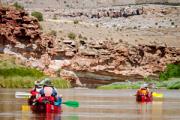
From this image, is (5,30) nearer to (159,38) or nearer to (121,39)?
(121,39)

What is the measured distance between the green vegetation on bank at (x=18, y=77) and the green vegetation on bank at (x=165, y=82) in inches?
237

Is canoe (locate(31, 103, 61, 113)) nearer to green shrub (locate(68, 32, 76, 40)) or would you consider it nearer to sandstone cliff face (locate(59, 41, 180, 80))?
sandstone cliff face (locate(59, 41, 180, 80))

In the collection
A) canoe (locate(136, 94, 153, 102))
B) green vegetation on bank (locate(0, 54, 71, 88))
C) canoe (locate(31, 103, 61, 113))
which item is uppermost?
canoe (locate(31, 103, 61, 113))

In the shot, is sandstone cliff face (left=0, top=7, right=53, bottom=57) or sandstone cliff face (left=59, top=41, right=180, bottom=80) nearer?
sandstone cliff face (left=0, top=7, right=53, bottom=57)

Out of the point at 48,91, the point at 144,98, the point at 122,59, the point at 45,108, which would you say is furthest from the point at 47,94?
the point at 122,59

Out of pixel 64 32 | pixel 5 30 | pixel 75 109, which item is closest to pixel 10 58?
pixel 5 30

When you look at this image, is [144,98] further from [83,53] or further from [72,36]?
[72,36]

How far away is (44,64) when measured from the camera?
9306 centimetres

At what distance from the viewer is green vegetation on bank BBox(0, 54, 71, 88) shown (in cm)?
6562

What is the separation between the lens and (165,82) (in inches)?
3172

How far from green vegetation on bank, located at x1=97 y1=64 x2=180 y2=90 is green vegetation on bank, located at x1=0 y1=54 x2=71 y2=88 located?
19.8ft

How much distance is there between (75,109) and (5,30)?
59257 mm

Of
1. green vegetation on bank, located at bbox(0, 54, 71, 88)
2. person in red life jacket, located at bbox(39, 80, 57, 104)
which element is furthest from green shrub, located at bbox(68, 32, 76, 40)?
person in red life jacket, located at bbox(39, 80, 57, 104)

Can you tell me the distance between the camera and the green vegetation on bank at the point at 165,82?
76.2m
